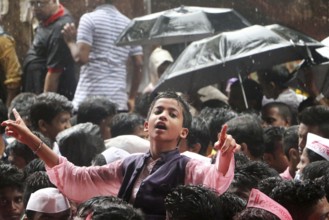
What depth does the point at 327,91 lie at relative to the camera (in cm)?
950

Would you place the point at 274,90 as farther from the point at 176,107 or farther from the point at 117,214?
the point at 117,214

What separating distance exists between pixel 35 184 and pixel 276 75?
4241mm

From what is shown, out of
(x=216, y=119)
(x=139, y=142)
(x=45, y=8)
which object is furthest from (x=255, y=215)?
(x=45, y=8)

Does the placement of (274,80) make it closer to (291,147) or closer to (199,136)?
(199,136)

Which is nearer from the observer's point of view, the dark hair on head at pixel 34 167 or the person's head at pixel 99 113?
the dark hair on head at pixel 34 167

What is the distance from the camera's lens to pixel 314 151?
25.3ft

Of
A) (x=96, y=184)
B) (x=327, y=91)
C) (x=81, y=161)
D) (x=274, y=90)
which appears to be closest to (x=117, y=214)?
(x=96, y=184)

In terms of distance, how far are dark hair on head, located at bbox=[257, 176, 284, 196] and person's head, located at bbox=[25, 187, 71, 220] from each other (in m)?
1.22

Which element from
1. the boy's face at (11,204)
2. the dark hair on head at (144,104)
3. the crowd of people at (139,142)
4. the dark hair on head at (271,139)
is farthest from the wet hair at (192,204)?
the dark hair on head at (144,104)

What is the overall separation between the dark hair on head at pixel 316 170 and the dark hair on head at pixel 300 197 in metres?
0.70

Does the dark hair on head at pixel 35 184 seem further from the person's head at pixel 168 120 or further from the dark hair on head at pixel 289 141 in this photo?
the dark hair on head at pixel 289 141

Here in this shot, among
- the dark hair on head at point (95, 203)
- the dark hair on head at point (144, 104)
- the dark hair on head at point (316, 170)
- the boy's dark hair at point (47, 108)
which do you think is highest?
the dark hair on head at point (95, 203)

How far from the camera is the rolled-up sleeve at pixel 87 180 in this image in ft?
22.2

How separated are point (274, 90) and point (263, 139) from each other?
2.35 m
